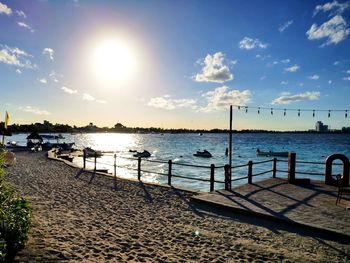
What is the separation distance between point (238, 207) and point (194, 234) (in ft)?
8.37

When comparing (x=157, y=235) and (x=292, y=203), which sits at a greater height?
(x=292, y=203)

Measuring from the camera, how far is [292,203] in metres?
9.82

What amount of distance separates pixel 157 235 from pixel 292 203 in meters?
5.08

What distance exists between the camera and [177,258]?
5.80 m

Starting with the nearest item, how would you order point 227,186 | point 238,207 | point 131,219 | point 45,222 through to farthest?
1. point 45,222
2. point 131,219
3. point 238,207
4. point 227,186

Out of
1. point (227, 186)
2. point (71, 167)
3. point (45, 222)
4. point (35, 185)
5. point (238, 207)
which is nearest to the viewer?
point (45, 222)

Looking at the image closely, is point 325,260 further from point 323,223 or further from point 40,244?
point 40,244

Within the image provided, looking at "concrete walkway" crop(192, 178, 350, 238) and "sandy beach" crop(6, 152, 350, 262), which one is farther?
"concrete walkway" crop(192, 178, 350, 238)

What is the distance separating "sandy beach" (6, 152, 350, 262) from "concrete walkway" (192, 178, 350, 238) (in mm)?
360

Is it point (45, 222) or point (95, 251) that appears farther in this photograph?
point (45, 222)

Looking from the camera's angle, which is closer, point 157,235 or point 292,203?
point 157,235

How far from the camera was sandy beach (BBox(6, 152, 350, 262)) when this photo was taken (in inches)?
231

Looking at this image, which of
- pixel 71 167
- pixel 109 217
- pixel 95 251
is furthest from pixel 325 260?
pixel 71 167

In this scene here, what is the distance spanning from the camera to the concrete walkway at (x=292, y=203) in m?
7.87
